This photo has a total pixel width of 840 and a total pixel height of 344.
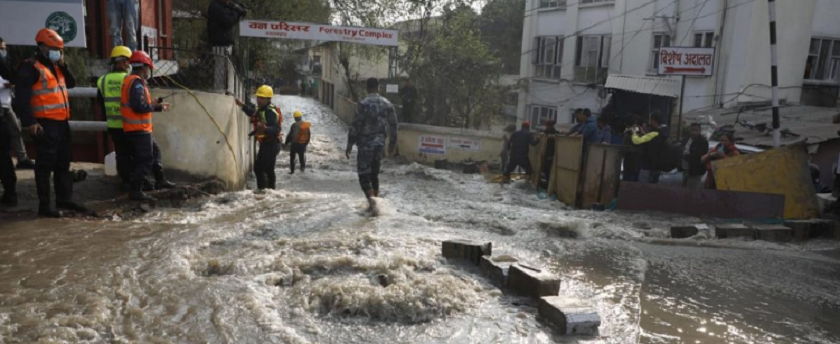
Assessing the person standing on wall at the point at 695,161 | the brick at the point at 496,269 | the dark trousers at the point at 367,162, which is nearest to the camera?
the brick at the point at 496,269

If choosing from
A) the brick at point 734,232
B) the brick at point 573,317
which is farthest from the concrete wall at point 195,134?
the brick at point 734,232

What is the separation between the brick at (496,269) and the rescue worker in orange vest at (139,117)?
12.3 feet

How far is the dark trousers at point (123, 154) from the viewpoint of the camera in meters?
6.49

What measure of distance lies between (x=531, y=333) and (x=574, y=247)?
8.86 feet

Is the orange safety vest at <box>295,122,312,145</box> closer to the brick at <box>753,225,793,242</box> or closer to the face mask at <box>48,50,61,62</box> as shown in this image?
the face mask at <box>48,50,61,62</box>

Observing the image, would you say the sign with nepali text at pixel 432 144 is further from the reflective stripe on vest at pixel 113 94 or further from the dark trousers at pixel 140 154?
the reflective stripe on vest at pixel 113 94

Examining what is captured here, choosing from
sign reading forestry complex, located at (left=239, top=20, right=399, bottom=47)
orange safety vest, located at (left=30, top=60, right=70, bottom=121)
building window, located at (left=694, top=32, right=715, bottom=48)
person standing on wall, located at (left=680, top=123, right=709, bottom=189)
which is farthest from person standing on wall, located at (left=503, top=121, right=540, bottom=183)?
orange safety vest, located at (left=30, top=60, right=70, bottom=121)

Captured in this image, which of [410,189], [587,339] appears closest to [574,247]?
[587,339]

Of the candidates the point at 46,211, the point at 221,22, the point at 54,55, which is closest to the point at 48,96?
the point at 54,55

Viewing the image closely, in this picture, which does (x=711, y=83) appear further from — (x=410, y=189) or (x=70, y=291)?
(x=70, y=291)

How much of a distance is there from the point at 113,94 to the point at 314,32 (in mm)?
8850

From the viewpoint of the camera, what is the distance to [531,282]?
14.4ft

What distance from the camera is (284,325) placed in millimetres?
3736

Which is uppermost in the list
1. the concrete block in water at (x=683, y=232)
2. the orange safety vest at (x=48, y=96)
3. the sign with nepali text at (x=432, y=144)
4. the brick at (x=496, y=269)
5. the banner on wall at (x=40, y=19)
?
the banner on wall at (x=40, y=19)
